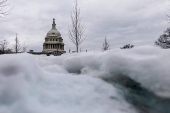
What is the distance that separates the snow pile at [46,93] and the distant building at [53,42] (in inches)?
2176

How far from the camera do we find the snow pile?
142 cm

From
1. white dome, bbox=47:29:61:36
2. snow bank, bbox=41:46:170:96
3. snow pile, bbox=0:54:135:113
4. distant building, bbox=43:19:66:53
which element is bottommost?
snow pile, bbox=0:54:135:113

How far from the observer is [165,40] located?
24172 mm

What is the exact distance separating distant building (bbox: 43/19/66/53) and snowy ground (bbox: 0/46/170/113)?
55.3 metres

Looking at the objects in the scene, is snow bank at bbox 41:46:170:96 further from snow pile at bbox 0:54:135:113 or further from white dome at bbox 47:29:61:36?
white dome at bbox 47:29:61:36

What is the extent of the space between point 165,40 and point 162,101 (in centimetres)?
2649

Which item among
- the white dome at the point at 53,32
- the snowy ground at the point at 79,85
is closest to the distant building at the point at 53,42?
the white dome at the point at 53,32

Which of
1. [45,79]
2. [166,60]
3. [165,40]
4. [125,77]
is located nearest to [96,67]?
[125,77]

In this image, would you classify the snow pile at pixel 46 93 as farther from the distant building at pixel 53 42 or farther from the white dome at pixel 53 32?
the white dome at pixel 53 32

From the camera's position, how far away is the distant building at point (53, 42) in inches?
2266

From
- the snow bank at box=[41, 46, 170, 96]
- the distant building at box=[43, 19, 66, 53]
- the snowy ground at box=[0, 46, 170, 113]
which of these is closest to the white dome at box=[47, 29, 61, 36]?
the distant building at box=[43, 19, 66, 53]

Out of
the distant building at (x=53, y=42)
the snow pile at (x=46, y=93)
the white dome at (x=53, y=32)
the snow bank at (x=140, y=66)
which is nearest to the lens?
the snow pile at (x=46, y=93)

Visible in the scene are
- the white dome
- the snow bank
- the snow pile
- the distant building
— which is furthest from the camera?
the white dome

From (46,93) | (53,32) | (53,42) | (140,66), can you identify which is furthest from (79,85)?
(53,32)
